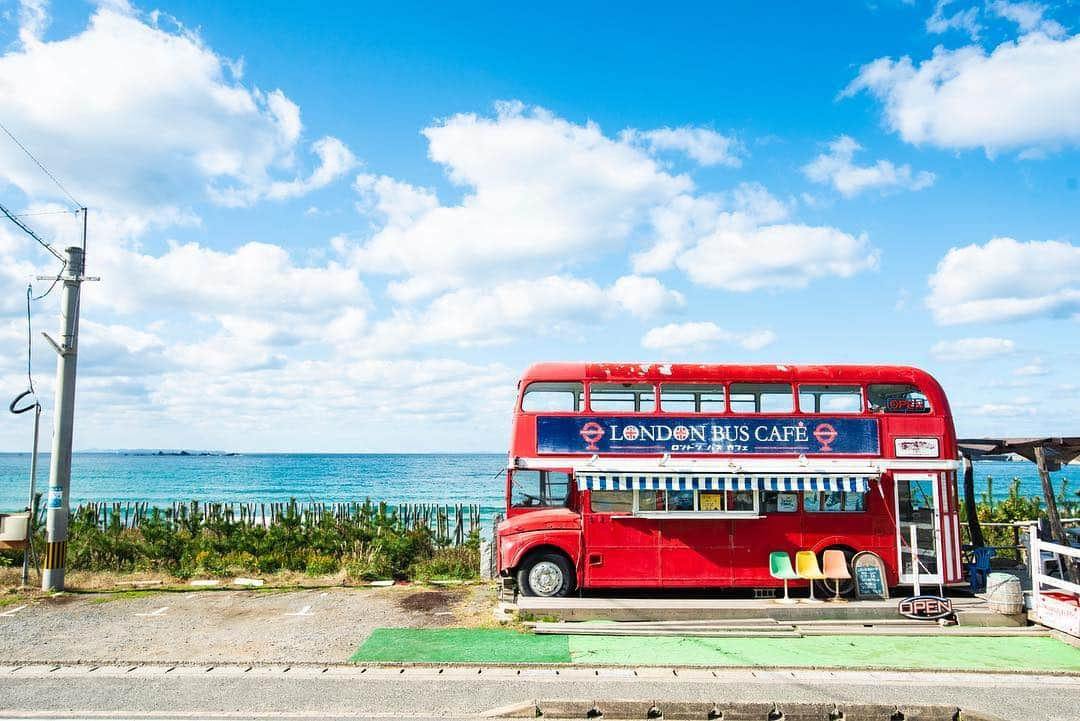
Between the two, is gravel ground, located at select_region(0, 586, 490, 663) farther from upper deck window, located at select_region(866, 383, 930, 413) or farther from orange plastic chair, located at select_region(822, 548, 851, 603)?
upper deck window, located at select_region(866, 383, 930, 413)

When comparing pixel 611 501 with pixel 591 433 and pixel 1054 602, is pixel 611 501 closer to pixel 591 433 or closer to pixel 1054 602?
pixel 591 433

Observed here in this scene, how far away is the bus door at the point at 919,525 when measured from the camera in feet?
44.3

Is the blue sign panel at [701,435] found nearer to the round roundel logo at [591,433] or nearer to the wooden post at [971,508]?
the round roundel logo at [591,433]

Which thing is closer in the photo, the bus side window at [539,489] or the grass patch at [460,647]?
the grass patch at [460,647]

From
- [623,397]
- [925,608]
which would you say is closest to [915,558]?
[925,608]

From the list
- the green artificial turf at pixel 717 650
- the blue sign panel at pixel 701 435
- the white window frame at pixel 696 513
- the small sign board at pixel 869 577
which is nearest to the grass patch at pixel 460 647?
the green artificial turf at pixel 717 650

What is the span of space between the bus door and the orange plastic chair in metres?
1.08

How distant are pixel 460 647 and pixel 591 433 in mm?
4549

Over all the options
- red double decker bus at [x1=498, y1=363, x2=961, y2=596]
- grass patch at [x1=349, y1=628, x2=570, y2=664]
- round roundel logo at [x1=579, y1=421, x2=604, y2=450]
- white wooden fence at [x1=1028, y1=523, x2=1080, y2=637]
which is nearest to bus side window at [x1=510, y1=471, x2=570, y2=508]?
red double decker bus at [x1=498, y1=363, x2=961, y2=596]

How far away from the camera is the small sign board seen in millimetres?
13328

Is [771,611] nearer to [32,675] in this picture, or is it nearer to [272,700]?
[272,700]

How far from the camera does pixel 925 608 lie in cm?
1233

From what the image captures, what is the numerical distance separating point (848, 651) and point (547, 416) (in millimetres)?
5987

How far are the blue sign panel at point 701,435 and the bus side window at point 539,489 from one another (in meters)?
0.59
